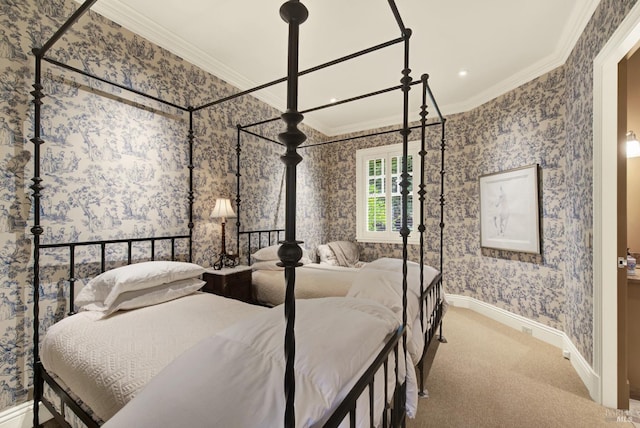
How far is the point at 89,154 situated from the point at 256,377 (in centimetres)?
213

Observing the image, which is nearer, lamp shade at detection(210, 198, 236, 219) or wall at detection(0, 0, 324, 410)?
wall at detection(0, 0, 324, 410)

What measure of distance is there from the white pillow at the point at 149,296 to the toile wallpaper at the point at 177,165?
49 centimetres

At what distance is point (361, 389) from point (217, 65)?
3141 mm

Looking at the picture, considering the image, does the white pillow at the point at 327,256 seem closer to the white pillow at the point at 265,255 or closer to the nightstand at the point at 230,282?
the white pillow at the point at 265,255

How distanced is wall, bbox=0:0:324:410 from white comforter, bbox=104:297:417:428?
1683 mm

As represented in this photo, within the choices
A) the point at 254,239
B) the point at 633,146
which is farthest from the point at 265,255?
the point at 633,146

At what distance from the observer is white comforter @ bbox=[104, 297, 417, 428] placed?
1.96 ft

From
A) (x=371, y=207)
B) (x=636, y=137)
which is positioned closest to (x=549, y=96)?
(x=636, y=137)

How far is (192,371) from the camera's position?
705 millimetres

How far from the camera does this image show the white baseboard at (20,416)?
153 cm

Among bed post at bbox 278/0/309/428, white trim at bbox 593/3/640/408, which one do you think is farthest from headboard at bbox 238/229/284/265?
white trim at bbox 593/3/640/408

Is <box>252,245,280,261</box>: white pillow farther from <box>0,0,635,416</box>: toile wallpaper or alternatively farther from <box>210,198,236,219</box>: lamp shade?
<box>210,198,236,219</box>: lamp shade

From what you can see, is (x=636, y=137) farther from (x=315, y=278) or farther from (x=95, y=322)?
(x=95, y=322)

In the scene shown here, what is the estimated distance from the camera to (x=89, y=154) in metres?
1.89
